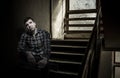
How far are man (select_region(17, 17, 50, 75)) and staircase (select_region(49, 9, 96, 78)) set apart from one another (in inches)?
36.4

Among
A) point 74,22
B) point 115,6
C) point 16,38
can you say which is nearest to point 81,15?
point 74,22

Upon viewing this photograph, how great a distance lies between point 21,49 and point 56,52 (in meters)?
1.64

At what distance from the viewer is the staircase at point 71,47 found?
22.2 ft

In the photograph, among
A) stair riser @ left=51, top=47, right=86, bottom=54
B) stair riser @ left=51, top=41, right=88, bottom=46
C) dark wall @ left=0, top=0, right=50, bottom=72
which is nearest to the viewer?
dark wall @ left=0, top=0, right=50, bottom=72

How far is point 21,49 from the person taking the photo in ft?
20.0

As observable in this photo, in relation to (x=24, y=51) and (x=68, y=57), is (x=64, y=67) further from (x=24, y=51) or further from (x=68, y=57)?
(x=24, y=51)

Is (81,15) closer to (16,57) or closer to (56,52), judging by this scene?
(56,52)

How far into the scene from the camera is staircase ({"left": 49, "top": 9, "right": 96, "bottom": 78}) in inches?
266

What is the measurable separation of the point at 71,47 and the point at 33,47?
1.49 m

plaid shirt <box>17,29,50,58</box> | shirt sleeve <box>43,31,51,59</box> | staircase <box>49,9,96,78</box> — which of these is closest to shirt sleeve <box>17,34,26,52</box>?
plaid shirt <box>17,29,50,58</box>

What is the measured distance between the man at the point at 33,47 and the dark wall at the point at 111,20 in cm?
261

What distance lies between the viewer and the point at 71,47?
7.21 meters

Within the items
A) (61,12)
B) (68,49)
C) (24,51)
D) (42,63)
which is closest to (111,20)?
(42,63)

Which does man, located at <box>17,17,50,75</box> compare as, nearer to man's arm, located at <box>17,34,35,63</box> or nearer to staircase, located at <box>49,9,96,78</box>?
man's arm, located at <box>17,34,35,63</box>
